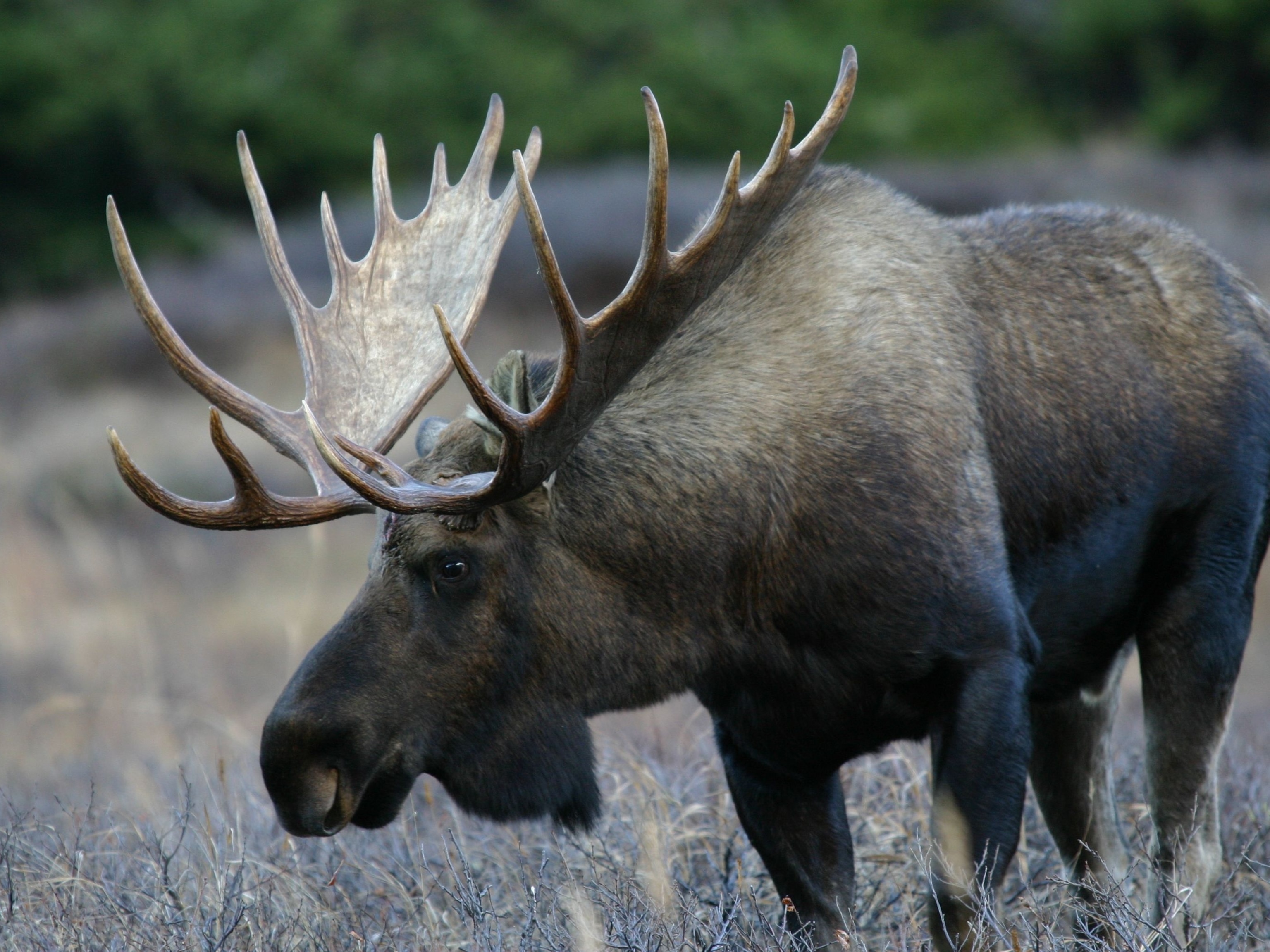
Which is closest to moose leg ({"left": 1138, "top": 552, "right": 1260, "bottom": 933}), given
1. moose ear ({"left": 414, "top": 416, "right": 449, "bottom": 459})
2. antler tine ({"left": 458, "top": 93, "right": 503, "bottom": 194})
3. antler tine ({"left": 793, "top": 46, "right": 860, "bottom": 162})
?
antler tine ({"left": 793, "top": 46, "right": 860, "bottom": 162})

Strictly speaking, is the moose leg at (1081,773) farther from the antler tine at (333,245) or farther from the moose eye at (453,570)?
the antler tine at (333,245)

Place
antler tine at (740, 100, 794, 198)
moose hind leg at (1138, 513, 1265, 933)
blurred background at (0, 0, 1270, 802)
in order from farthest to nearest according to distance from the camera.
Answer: blurred background at (0, 0, 1270, 802), moose hind leg at (1138, 513, 1265, 933), antler tine at (740, 100, 794, 198)

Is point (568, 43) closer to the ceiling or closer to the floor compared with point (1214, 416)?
closer to the floor

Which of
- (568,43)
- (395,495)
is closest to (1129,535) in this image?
(395,495)

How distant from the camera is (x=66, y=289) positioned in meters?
18.9

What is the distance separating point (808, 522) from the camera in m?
3.09

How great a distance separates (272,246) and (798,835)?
1872mm

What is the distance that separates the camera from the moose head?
2939 millimetres

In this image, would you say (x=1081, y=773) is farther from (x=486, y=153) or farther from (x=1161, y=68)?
(x=1161, y=68)

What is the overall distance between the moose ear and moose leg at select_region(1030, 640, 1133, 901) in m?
1.65

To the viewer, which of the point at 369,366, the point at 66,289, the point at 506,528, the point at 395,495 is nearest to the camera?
the point at 395,495

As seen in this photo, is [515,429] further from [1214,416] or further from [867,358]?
[1214,416]

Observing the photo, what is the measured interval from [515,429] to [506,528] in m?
0.28

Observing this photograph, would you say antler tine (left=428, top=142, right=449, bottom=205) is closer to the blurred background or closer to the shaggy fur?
the shaggy fur
